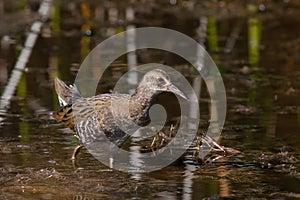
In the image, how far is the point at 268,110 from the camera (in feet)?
32.8

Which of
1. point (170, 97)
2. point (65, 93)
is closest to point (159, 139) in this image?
point (65, 93)

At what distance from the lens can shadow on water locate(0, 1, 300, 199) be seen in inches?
281

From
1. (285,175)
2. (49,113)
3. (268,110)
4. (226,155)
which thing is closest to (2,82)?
(49,113)

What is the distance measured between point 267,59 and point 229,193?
239 inches

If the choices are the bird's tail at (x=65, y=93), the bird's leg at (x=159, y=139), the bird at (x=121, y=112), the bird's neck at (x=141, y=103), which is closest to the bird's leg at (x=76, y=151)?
the bird at (x=121, y=112)

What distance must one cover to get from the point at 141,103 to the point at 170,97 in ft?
9.33

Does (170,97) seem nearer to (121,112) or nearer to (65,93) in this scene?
(65,93)

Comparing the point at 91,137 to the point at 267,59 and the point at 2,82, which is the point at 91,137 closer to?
the point at 2,82

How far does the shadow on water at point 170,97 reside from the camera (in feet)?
23.4

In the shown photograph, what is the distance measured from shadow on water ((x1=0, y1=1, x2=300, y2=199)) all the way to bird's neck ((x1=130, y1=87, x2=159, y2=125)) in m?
0.47

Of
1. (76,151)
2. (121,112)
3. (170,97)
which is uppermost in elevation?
(170,97)

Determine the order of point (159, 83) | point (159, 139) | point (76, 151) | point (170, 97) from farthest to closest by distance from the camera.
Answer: point (170, 97), point (159, 139), point (76, 151), point (159, 83)

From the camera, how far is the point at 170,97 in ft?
34.3

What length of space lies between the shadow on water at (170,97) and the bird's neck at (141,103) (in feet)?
1.54
